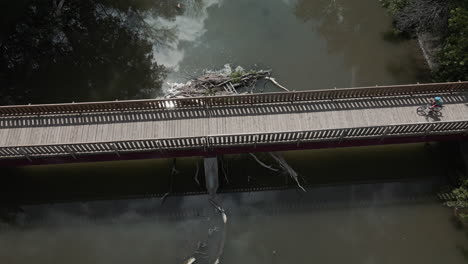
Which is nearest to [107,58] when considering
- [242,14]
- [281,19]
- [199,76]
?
[199,76]

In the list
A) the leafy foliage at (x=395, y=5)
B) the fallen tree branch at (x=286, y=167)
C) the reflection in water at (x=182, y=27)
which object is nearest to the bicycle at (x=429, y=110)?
the fallen tree branch at (x=286, y=167)

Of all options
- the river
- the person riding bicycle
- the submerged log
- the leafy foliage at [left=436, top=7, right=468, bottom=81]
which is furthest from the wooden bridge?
the submerged log

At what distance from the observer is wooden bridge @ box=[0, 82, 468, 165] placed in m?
16.8

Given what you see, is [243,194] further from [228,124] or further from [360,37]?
[360,37]

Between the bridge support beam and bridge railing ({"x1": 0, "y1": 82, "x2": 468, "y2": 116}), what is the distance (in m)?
2.67

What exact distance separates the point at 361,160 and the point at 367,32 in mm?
9529

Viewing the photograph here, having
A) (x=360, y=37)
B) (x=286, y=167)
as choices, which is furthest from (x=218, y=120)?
(x=360, y=37)

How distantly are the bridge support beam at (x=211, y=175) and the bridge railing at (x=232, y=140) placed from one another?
904mm

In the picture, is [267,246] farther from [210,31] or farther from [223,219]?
[210,31]

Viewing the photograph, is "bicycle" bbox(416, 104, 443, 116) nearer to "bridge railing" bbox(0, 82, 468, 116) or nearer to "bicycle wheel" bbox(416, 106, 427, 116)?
"bicycle wheel" bbox(416, 106, 427, 116)

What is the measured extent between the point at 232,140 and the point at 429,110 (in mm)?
9392

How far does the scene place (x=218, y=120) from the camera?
58.4 feet

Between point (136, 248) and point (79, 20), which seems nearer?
point (136, 248)

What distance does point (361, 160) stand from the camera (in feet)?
65.4
